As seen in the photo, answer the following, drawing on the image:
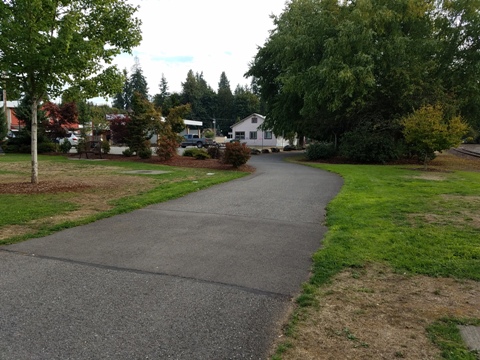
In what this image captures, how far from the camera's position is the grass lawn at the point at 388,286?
2801 millimetres

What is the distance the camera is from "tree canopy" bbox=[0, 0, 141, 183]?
28.3 feet

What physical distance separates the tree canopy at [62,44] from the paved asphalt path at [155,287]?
474cm

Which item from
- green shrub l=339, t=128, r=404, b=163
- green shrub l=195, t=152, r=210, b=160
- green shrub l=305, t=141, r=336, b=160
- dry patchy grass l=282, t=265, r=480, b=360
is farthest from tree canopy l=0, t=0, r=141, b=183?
green shrub l=305, t=141, r=336, b=160

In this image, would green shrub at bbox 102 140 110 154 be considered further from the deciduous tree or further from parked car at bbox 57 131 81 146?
the deciduous tree

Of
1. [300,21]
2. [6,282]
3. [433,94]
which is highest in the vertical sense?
[300,21]

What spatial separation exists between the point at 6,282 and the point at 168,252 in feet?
6.04

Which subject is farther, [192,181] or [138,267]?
[192,181]

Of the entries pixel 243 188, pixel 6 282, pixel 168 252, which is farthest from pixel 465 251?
pixel 243 188

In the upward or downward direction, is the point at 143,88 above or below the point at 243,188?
above

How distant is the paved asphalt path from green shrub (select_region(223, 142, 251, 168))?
9.39m

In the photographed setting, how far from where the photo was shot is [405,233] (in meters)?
5.84

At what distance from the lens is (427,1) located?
23.8 m

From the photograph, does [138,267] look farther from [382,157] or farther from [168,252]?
[382,157]

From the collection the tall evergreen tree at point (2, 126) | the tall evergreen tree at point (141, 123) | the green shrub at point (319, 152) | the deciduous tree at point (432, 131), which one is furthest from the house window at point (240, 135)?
the deciduous tree at point (432, 131)
